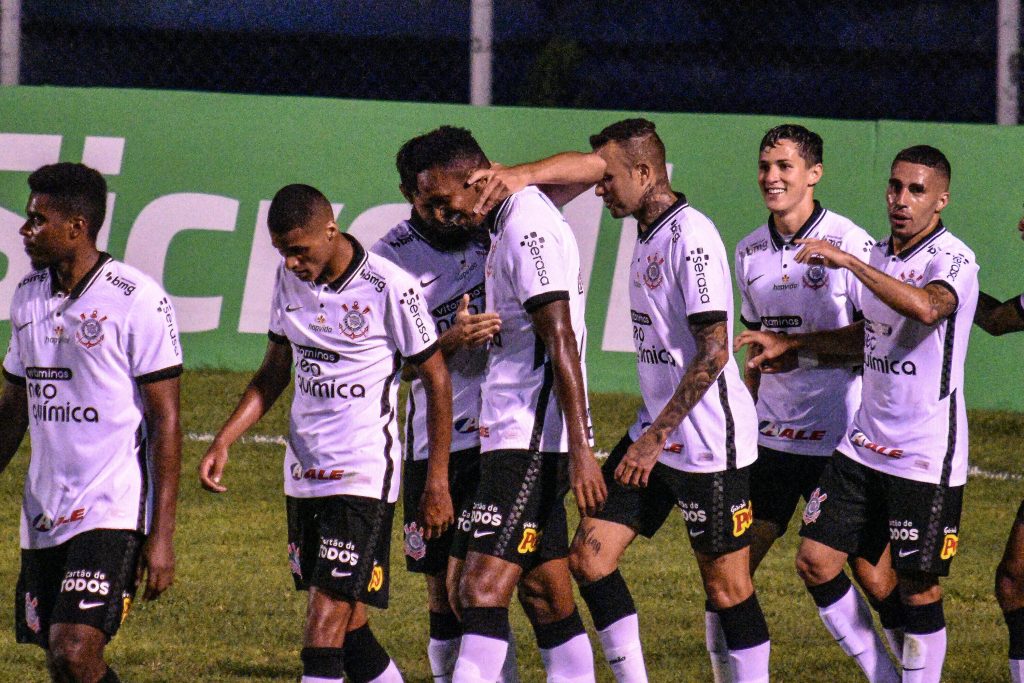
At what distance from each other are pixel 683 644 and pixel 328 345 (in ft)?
8.62

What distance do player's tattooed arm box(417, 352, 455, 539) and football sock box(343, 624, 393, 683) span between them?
49 centimetres

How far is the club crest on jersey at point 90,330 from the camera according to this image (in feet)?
15.8

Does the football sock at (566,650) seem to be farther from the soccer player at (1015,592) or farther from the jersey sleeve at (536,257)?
the soccer player at (1015,592)

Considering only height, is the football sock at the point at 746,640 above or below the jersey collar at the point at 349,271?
below

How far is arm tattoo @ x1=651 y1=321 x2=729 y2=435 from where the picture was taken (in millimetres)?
5375

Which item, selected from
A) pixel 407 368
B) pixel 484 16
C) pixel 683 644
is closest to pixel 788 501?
pixel 683 644

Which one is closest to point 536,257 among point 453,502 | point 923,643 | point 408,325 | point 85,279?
point 408,325

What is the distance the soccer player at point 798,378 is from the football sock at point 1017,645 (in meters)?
0.45

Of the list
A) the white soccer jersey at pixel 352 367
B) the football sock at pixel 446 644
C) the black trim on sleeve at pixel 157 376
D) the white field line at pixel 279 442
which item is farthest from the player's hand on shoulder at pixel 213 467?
the white field line at pixel 279 442

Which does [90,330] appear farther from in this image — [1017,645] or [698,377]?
[1017,645]

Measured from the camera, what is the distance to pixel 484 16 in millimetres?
10938

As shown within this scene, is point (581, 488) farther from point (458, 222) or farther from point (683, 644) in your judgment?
point (683, 644)

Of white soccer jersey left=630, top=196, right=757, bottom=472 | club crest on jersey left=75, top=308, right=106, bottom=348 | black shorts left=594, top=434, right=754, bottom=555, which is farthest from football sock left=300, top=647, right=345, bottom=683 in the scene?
white soccer jersey left=630, top=196, right=757, bottom=472

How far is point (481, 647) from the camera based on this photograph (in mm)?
5262
